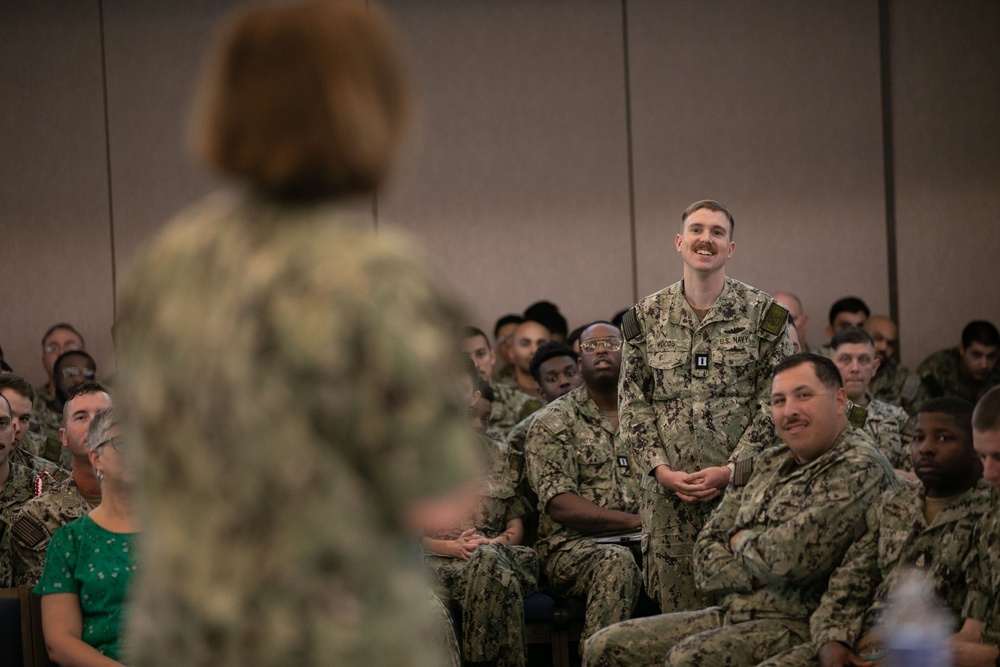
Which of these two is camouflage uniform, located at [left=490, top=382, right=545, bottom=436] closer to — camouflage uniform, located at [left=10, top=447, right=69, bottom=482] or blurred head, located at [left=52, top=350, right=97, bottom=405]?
camouflage uniform, located at [left=10, top=447, right=69, bottom=482]

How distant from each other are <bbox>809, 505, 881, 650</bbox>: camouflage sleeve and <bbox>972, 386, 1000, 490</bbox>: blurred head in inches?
13.9

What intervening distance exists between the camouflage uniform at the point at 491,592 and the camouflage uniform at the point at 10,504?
1.41 meters

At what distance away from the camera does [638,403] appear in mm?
4324

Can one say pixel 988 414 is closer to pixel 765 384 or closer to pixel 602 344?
pixel 765 384

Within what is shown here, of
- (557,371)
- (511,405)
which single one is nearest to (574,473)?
(557,371)

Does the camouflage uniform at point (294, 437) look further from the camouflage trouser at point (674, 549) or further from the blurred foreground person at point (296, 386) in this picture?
the camouflage trouser at point (674, 549)

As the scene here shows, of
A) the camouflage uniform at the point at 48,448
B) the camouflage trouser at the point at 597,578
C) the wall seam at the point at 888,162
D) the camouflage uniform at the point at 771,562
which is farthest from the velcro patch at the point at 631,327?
the wall seam at the point at 888,162

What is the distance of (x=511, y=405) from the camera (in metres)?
6.08

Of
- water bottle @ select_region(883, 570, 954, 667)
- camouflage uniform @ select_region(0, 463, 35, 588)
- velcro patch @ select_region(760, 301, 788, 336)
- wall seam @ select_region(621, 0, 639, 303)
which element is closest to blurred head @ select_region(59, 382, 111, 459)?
camouflage uniform @ select_region(0, 463, 35, 588)

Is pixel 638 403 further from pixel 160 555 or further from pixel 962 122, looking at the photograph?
pixel 962 122

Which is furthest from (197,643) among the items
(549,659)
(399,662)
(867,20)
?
(867,20)

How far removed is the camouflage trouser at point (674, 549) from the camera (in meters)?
4.17

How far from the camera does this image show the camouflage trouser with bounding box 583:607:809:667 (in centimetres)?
330

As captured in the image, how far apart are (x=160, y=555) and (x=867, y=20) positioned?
724cm
